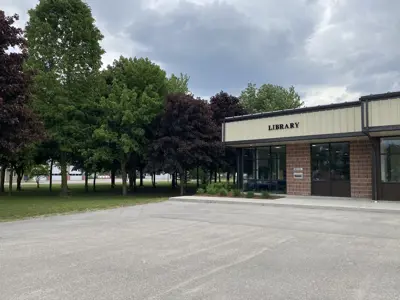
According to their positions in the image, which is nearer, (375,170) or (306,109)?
(375,170)

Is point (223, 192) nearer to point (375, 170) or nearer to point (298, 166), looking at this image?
point (298, 166)

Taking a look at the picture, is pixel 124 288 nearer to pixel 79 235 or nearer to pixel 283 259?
pixel 283 259

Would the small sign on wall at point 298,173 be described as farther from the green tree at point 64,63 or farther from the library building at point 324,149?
the green tree at point 64,63

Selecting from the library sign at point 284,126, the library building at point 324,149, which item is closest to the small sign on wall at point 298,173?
the library building at point 324,149

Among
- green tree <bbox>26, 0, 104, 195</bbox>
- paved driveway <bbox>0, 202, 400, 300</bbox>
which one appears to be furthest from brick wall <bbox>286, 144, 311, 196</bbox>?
green tree <bbox>26, 0, 104, 195</bbox>

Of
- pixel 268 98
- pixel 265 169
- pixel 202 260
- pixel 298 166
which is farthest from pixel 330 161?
pixel 268 98

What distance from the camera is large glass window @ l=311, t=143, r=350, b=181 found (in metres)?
20.4

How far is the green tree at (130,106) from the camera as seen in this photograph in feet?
85.5

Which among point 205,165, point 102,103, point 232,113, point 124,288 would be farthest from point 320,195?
point 124,288

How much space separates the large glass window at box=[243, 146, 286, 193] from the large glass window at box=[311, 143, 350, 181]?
6.94 feet

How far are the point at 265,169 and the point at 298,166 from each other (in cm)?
247

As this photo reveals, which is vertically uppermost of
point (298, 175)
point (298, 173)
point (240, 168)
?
point (240, 168)

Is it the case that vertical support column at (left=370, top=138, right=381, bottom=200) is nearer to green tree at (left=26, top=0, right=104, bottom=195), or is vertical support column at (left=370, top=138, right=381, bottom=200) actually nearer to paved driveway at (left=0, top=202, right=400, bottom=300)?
paved driveway at (left=0, top=202, right=400, bottom=300)

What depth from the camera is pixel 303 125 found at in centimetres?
2077
